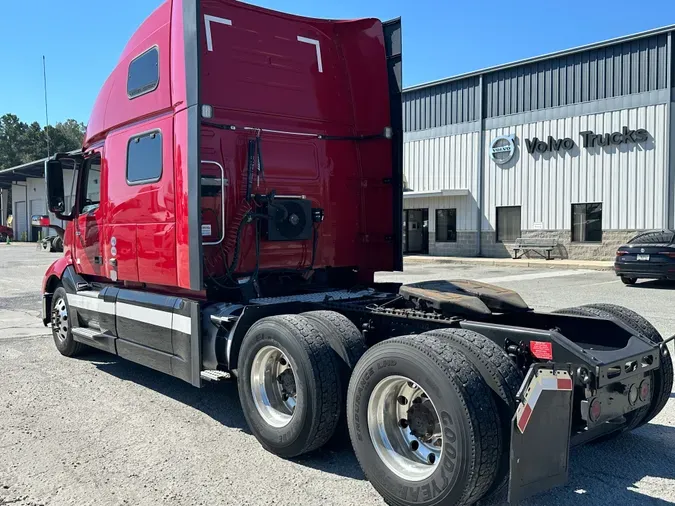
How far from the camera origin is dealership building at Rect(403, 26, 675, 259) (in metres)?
21.4

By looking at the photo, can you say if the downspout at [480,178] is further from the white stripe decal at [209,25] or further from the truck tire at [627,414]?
the truck tire at [627,414]

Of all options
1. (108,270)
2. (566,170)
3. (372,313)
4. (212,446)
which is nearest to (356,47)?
(372,313)

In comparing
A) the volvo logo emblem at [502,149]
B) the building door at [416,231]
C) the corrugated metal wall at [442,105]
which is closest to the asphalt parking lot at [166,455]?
the volvo logo emblem at [502,149]

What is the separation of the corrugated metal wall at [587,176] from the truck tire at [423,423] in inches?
820

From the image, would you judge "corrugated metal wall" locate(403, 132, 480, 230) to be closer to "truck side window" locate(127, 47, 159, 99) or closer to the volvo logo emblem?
the volvo logo emblem

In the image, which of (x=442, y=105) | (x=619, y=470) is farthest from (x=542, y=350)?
(x=442, y=105)

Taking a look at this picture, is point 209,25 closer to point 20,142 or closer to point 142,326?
point 142,326

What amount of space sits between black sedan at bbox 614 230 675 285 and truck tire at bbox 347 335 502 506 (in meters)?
12.7

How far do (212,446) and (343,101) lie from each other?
3.51 m

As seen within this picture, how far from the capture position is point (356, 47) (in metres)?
6.13

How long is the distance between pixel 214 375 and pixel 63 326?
3393mm

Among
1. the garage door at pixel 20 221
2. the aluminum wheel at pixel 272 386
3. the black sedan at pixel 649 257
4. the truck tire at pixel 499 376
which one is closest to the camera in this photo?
the truck tire at pixel 499 376

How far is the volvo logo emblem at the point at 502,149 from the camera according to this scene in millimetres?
25234

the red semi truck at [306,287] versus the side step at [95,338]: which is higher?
the red semi truck at [306,287]
